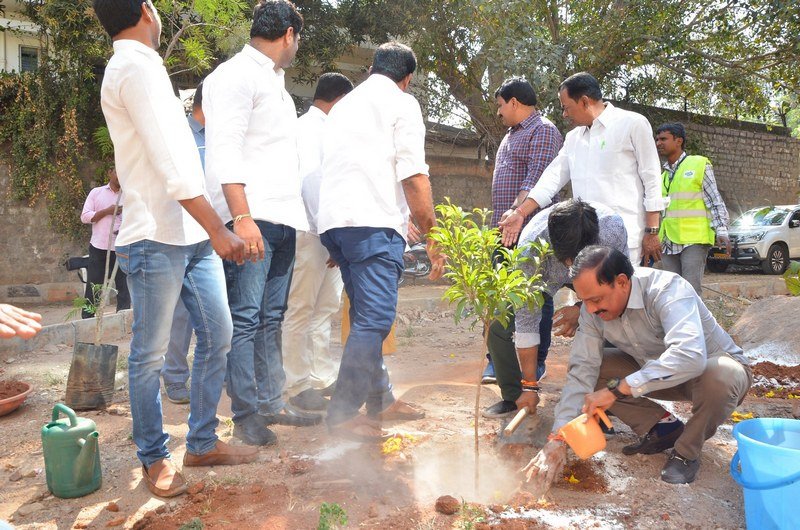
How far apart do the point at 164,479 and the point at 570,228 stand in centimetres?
213

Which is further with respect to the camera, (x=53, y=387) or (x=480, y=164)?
(x=480, y=164)

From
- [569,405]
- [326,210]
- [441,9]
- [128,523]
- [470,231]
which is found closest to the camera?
[128,523]

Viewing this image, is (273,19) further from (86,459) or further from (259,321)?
(86,459)

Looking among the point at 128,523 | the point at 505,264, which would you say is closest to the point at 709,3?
the point at 505,264

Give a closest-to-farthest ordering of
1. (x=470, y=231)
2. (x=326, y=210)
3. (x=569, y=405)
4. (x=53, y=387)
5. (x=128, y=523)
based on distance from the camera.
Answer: (x=128, y=523), (x=470, y=231), (x=569, y=405), (x=326, y=210), (x=53, y=387)

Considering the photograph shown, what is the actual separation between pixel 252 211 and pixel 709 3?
10997 millimetres

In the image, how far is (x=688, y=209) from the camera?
18.0ft

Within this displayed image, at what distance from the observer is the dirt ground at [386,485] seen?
101 inches

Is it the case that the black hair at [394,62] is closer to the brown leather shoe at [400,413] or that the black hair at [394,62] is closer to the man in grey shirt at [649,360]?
the man in grey shirt at [649,360]

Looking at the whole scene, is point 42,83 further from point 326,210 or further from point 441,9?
point 326,210

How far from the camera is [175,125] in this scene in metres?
2.52

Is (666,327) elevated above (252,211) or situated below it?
below

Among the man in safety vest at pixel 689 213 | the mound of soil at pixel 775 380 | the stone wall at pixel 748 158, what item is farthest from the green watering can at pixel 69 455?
the stone wall at pixel 748 158

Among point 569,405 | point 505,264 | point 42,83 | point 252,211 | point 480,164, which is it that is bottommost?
point 569,405
